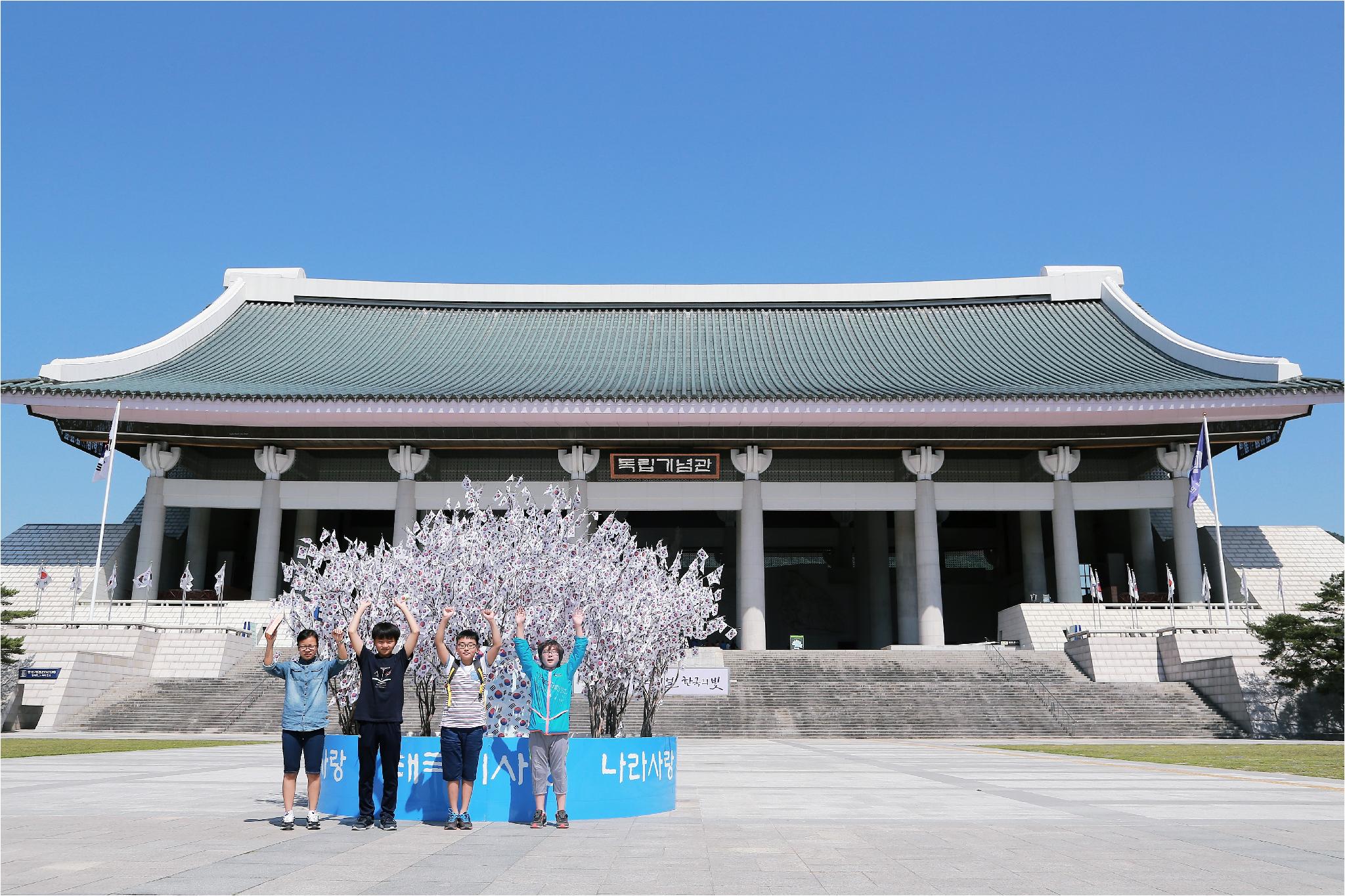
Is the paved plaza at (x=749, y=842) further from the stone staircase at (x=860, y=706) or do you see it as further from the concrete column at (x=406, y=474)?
the concrete column at (x=406, y=474)

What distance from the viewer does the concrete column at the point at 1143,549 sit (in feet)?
110

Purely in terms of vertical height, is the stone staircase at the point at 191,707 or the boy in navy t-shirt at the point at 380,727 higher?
the boy in navy t-shirt at the point at 380,727

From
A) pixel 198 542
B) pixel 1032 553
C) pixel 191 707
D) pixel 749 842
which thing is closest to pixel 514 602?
pixel 749 842

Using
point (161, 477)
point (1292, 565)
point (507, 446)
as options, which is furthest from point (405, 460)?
point (1292, 565)

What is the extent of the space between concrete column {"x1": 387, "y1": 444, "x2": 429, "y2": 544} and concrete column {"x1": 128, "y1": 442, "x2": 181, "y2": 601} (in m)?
6.87

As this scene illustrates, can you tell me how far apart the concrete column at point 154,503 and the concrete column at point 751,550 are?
17.4 metres

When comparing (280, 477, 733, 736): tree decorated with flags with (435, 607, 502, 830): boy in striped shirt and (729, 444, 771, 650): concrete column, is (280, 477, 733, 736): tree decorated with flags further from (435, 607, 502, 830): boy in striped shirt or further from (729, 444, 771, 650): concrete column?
(729, 444, 771, 650): concrete column

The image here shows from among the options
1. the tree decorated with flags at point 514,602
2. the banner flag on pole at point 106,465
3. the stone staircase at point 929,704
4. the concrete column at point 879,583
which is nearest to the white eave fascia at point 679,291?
the concrete column at point 879,583

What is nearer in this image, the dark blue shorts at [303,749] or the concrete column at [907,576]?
the dark blue shorts at [303,749]

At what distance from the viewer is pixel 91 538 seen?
34312mm

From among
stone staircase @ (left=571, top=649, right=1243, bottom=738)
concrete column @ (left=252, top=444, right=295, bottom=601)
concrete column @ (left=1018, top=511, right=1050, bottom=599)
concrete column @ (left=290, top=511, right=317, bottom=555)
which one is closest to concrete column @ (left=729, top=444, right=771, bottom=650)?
stone staircase @ (left=571, top=649, right=1243, bottom=738)

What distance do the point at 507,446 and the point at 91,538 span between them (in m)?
14.6

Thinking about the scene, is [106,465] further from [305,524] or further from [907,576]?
[907,576]

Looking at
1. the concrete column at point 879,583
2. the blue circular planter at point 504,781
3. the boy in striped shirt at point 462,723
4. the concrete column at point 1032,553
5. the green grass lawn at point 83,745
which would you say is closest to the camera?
the boy in striped shirt at point 462,723
